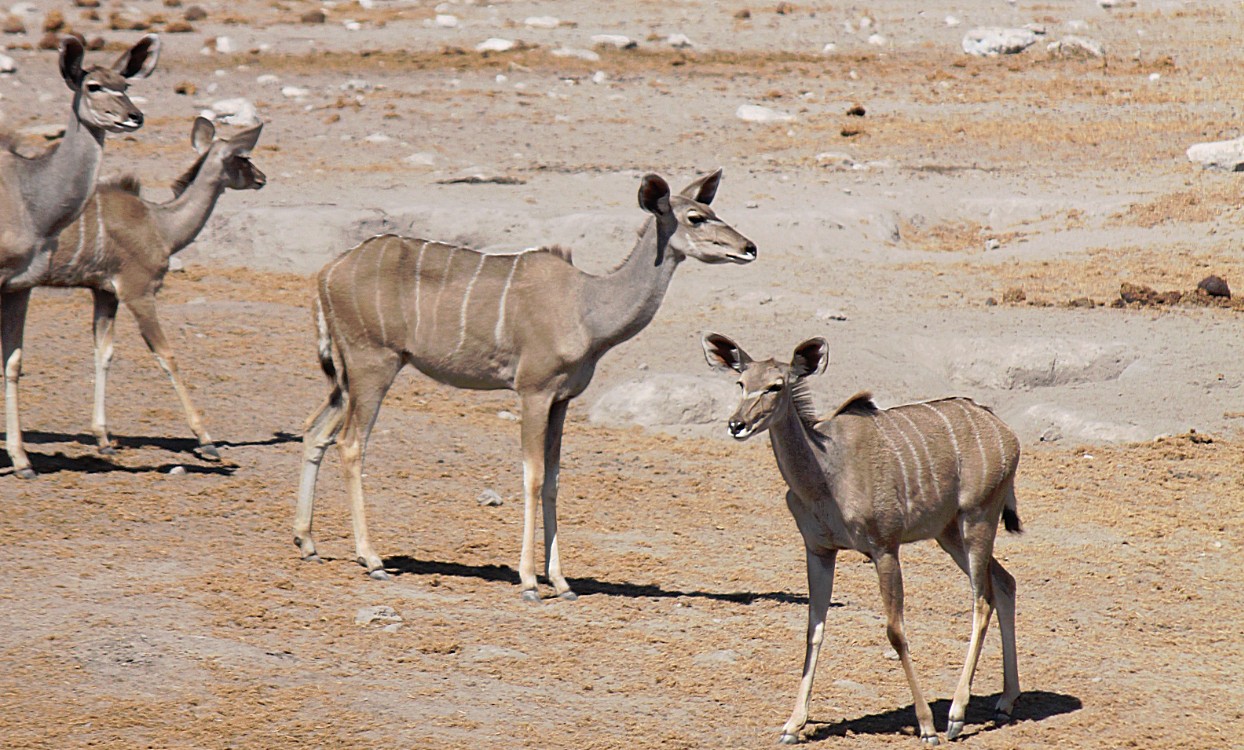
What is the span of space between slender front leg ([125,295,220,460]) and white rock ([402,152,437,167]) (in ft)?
34.8

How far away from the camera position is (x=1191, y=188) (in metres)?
18.5

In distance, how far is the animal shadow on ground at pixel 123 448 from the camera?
1033 centimetres

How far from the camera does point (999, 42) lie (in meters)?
29.7

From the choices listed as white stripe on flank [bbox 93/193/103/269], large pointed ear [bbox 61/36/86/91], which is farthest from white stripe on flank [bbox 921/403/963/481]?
white stripe on flank [bbox 93/193/103/269]

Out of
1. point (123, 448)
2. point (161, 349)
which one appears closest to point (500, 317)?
point (161, 349)

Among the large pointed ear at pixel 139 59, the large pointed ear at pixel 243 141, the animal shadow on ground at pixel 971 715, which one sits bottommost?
the animal shadow on ground at pixel 971 715

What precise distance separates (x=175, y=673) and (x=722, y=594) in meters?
3.14

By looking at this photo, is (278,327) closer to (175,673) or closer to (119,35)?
(175,673)

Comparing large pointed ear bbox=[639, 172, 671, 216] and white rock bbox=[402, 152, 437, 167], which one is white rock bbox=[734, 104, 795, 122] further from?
large pointed ear bbox=[639, 172, 671, 216]

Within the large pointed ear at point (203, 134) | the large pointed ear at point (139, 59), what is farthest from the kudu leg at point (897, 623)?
the large pointed ear at point (203, 134)

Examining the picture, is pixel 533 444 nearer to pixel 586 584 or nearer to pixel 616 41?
pixel 586 584

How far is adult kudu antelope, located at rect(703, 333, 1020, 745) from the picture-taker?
6.47 m

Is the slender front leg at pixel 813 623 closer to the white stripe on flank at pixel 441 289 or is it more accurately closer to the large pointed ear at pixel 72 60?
the white stripe on flank at pixel 441 289

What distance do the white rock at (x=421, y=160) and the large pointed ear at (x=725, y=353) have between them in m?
15.5
